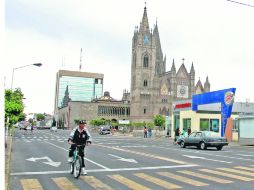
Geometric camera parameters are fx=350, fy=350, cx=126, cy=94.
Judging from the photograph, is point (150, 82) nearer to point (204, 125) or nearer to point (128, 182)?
point (204, 125)

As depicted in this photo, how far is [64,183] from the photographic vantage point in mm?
10109

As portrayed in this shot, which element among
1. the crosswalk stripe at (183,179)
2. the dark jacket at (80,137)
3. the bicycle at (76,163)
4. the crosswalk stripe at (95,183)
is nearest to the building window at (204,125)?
the crosswalk stripe at (183,179)

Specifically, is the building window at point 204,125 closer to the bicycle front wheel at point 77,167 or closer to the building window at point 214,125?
the building window at point 214,125

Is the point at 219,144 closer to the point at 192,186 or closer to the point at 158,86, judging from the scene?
the point at 192,186

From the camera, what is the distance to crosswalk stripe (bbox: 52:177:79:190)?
9450 mm

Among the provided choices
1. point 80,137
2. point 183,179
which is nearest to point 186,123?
point 183,179

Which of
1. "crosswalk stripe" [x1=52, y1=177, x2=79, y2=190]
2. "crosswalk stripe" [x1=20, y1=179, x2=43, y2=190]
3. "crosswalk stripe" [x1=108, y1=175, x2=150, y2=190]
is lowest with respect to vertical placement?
"crosswalk stripe" [x1=20, y1=179, x2=43, y2=190]

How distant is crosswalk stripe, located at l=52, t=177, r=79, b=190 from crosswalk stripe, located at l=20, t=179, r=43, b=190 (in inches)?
21.3

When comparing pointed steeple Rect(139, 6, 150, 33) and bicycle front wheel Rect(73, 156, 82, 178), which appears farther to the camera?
pointed steeple Rect(139, 6, 150, 33)

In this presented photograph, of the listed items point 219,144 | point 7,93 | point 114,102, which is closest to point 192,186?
point 219,144

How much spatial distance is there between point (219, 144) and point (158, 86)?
111 meters

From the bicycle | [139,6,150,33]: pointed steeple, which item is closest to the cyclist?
the bicycle

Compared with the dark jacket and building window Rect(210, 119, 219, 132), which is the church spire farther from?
the dark jacket

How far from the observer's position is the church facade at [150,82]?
441 feet
